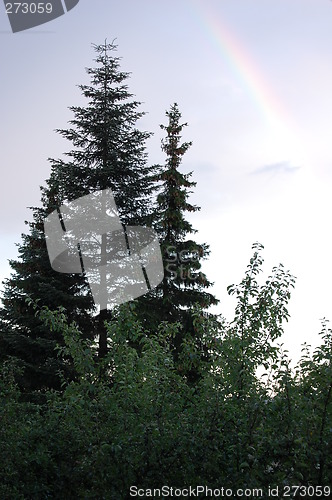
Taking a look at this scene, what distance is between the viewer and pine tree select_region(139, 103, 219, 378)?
920 inches

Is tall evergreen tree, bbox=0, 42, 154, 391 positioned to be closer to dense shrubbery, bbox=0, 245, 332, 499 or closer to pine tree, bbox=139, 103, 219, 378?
pine tree, bbox=139, 103, 219, 378

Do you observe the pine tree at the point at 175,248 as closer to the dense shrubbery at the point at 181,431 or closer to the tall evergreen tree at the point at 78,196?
the tall evergreen tree at the point at 78,196

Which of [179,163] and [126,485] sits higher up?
[179,163]

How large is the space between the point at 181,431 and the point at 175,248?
691 inches

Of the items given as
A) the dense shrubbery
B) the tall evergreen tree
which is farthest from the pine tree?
the dense shrubbery

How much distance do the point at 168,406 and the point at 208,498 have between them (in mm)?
1126

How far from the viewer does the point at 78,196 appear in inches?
1011

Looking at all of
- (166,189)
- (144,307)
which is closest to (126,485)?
(144,307)

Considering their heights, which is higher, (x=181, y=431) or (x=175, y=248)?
(x=175, y=248)

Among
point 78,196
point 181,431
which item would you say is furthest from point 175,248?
point 181,431

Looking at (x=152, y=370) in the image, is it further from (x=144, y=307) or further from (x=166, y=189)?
(x=166, y=189)

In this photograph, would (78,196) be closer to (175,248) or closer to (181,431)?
(175,248)

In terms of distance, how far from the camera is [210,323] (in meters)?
8.54

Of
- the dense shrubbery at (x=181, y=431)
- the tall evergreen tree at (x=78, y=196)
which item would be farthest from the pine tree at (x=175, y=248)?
the dense shrubbery at (x=181, y=431)
